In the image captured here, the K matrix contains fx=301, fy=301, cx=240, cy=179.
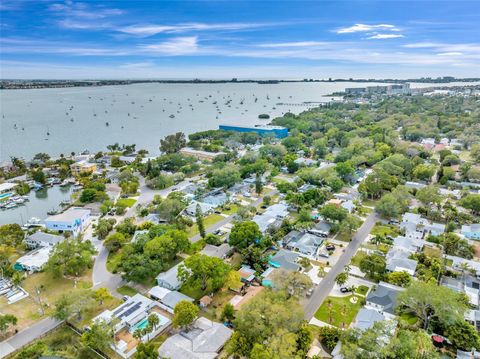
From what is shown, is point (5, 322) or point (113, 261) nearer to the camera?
point (5, 322)

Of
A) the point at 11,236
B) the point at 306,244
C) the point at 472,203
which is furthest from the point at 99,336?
the point at 472,203

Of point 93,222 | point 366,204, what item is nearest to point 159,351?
point 93,222

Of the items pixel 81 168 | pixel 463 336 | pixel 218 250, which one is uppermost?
pixel 81 168

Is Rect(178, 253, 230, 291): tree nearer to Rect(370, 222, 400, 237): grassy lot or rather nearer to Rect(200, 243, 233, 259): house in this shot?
Rect(200, 243, 233, 259): house

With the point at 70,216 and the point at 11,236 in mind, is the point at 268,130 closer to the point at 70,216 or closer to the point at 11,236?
the point at 70,216

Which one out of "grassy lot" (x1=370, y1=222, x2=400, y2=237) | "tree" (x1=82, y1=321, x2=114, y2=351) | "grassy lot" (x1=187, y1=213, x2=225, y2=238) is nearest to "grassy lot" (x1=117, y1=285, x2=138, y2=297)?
"tree" (x1=82, y1=321, x2=114, y2=351)

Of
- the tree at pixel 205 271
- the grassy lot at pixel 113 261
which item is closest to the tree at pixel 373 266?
the tree at pixel 205 271

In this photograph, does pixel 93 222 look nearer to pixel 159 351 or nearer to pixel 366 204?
pixel 159 351
